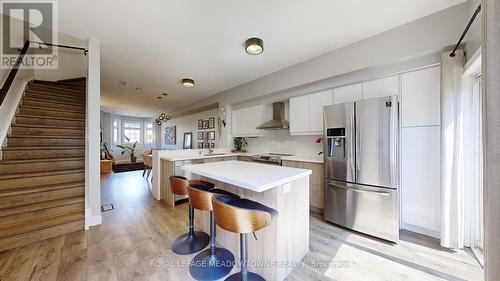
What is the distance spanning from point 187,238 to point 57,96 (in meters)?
4.80

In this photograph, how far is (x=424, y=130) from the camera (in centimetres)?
224

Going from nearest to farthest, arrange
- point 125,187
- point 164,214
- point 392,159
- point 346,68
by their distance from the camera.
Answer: point 392,159
point 346,68
point 164,214
point 125,187

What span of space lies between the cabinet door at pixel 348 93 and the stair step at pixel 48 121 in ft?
17.4

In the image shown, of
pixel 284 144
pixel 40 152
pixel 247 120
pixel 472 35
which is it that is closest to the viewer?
pixel 472 35

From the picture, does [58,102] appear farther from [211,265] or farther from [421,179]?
[421,179]

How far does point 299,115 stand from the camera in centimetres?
355

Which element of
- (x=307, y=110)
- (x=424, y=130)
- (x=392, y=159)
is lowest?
(x=392, y=159)

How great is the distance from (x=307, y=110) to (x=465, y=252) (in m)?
2.66

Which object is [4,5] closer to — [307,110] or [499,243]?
[307,110]

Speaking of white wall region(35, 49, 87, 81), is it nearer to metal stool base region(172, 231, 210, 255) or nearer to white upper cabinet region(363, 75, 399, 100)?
metal stool base region(172, 231, 210, 255)

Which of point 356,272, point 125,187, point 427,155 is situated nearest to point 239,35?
point 427,155

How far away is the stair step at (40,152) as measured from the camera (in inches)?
111

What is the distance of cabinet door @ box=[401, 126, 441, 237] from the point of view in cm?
217

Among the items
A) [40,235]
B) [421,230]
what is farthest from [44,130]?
[421,230]
